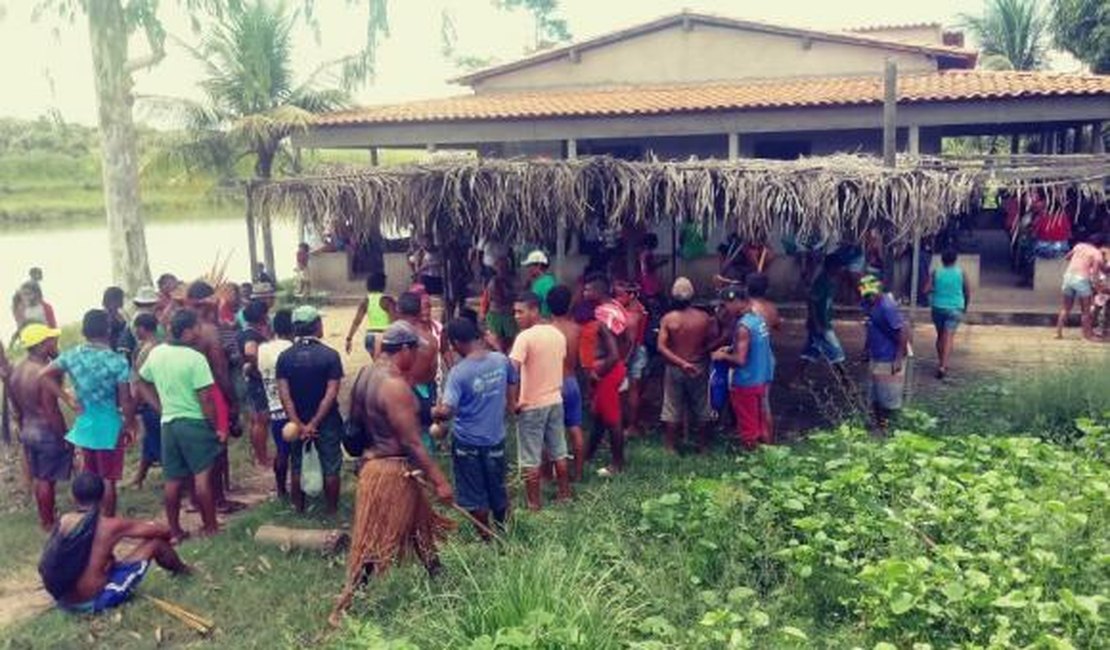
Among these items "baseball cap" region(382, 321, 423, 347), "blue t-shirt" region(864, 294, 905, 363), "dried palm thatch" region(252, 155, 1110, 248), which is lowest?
"blue t-shirt" region(864, 294, 905, 363)

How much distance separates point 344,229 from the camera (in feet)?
31.0

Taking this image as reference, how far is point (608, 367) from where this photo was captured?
22.7ft

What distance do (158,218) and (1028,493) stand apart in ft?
143

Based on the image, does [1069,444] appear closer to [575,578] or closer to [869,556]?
[869,556]

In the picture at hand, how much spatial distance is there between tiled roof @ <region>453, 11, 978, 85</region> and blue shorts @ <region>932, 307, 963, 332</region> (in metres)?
7.99

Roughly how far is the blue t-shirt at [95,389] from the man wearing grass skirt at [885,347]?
5577 mm

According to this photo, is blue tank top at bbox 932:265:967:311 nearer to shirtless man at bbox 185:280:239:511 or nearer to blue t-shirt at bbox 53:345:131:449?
shirtless man at bbox 185:280:239:511

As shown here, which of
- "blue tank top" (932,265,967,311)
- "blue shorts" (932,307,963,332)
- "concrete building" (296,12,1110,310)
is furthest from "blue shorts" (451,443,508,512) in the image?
"concrete building" (296,12,1110,310)

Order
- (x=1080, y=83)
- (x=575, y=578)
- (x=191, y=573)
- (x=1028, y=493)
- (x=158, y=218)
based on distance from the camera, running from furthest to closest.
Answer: (x=158, y=218) < (x=1080, y=83) < (x=191, y=573) < (x=1028, y=493) < (x=575, y=578)

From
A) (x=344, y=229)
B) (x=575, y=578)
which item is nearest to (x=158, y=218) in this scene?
(x=344, y=229)

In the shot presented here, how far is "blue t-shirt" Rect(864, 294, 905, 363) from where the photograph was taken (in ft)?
24.6

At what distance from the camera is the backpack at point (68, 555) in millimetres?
5035

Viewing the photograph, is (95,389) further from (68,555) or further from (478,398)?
(478,398)

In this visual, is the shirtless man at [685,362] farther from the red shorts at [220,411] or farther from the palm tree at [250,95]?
the palm tree at [250,95]
